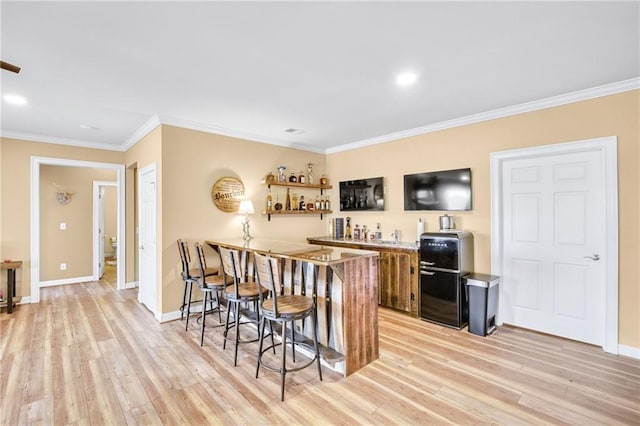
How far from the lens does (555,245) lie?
3.35 metres

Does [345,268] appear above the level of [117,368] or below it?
above

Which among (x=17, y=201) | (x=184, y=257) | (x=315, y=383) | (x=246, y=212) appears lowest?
(x=315, y=383)

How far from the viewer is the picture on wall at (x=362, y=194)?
4949 mm

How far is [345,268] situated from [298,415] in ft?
3.66

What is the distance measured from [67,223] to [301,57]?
6110 millimetres

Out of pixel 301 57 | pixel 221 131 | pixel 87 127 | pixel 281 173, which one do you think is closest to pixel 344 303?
pixel 301 57

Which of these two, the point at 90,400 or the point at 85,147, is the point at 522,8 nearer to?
the point at 90,400

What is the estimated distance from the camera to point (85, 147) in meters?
5.14

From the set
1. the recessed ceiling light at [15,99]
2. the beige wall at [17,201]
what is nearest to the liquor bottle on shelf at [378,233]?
the recessed ceiling light at [15,99]

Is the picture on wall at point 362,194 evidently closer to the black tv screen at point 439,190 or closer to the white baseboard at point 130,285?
the black tv screen at point 439,190

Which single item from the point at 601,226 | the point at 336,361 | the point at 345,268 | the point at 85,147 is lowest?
the point at 336,361

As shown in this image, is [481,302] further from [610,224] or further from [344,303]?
[344,303]

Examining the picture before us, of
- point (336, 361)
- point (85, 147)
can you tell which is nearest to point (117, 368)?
point (336, 361)

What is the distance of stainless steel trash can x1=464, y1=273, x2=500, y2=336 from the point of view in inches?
132
